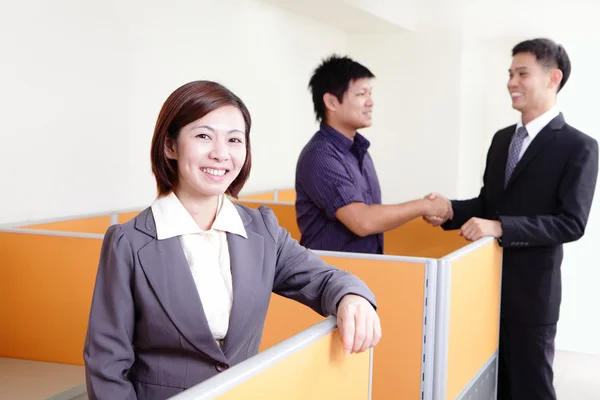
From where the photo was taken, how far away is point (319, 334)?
116 centimetres

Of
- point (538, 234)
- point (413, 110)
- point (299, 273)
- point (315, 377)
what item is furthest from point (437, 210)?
point (413, 110)

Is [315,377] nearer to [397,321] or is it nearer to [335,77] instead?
[397,321]

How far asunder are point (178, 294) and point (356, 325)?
30 cm

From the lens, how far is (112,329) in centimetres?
121

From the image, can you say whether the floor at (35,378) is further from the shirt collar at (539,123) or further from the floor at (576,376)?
the floor at (576,376)

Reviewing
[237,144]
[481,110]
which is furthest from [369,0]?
[237,144]

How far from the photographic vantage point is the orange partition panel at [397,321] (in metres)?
1.97

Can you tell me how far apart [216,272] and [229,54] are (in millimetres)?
2939

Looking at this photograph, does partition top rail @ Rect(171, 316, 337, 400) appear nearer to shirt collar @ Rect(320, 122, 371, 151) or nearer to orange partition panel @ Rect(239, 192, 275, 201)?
shirt collar @ Rect(320, 122, 371, 151)

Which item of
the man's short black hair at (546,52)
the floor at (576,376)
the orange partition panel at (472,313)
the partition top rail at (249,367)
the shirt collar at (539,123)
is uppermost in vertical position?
the man's short black hair at (546,52)

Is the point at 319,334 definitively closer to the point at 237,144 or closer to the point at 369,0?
the point at 237,144

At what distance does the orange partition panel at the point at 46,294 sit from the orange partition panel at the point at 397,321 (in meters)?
0.80

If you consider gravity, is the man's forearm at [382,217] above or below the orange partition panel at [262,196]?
above

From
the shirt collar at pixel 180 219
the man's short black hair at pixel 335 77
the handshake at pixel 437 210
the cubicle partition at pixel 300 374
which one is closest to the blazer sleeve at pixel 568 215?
the handshake at pixel 437 210
